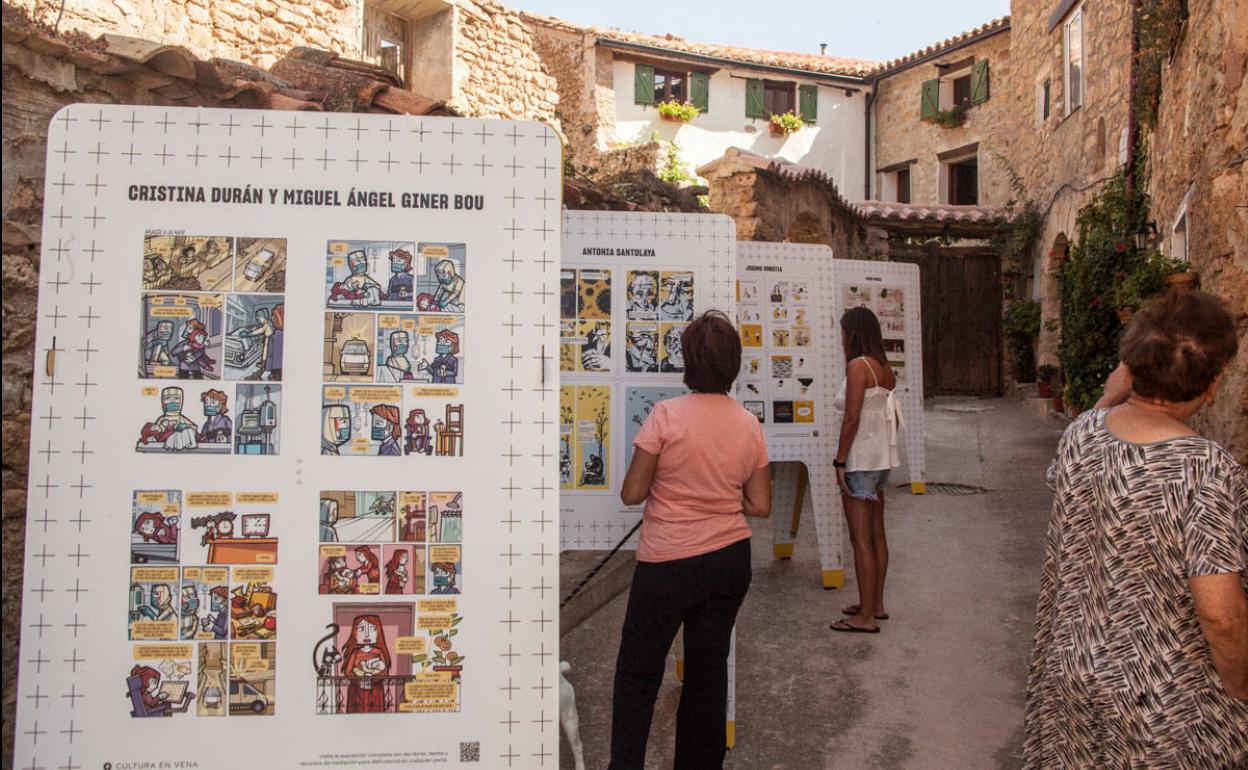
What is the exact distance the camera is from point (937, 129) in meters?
21.4

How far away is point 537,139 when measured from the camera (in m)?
2.12

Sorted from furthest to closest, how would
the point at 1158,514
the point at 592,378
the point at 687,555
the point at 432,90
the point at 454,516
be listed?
1. the point at 432,90
2. the point at 592,378
3. the point at 687,555
4. the point at 454,516
5. the point at 1158,514

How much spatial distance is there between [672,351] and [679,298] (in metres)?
0.19

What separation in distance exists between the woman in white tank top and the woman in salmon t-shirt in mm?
1999

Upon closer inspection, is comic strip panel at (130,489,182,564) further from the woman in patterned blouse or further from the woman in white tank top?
the woman in white tank top

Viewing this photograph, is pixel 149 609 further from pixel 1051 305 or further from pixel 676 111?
pixel 676 111

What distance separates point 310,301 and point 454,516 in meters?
0.57

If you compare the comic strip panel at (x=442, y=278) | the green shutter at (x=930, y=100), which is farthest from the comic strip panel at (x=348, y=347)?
the green shutter at (x=930, y=100)

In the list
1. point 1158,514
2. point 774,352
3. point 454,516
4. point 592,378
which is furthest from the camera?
point 774,352

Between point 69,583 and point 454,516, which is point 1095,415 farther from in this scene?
point 69,583

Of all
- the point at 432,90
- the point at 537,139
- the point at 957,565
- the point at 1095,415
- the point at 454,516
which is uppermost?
the point at 432,90

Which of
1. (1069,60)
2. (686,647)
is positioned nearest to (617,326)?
(686,647)

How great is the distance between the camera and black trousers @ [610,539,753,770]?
9.00 feet

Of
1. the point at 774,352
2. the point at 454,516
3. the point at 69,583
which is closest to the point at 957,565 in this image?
the point at 774,352
